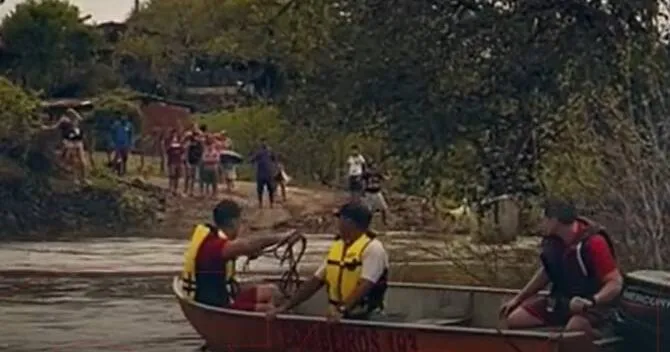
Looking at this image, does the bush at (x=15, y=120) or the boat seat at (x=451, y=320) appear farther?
the bush at (x=15, y=120)

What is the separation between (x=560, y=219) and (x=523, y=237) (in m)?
7.77

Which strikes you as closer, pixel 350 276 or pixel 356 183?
pixel 350 276

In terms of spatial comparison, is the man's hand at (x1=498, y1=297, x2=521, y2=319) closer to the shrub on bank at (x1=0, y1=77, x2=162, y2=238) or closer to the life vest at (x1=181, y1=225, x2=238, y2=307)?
the life vest at (x1=181, y1=225, x2=238, y2=307)

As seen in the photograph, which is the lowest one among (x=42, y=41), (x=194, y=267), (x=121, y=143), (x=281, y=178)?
(x=194, y=267)

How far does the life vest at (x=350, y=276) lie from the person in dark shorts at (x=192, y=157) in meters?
29.9

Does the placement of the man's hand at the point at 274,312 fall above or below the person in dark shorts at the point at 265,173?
below

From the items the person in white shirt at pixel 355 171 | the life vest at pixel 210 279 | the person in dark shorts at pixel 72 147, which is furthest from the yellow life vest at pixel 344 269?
the person in dark shorts at pixel 72 147

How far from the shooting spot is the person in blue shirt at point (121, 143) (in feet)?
153

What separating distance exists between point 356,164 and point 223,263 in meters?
23.5

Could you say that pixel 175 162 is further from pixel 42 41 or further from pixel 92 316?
pixel 92 316

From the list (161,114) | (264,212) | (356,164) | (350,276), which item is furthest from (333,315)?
(161,114)

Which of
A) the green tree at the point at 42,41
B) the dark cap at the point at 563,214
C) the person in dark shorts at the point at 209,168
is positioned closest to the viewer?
the dark cap at the point at 563,214

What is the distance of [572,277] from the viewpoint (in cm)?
1491

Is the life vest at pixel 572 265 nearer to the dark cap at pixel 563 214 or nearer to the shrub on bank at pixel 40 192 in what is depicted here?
the dark cap at pixel 563 214
